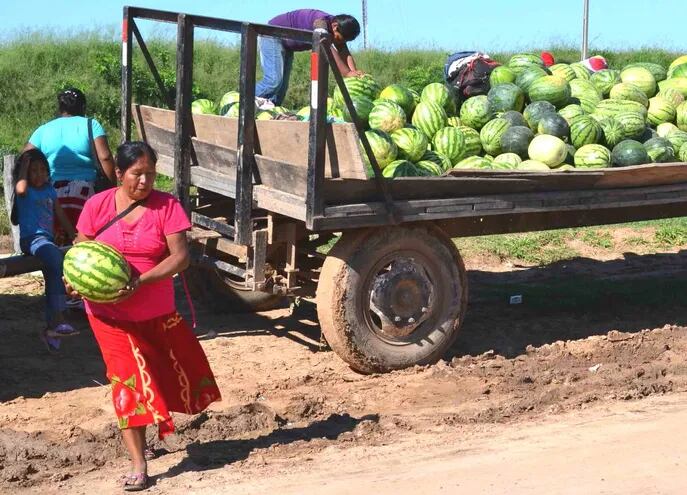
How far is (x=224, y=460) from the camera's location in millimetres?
5473

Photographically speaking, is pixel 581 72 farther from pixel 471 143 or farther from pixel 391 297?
pixel 391 297

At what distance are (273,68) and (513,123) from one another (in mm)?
2114

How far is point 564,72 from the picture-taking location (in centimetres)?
970

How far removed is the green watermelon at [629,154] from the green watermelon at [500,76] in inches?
49.3

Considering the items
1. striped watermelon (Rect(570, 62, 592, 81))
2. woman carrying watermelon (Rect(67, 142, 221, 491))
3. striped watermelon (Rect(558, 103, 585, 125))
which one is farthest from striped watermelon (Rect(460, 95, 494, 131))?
woman carrying watermelon (Rect(67, 142, 221, 491))

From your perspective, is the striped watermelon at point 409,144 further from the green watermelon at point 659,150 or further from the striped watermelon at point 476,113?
the green watermelon at point 659,150

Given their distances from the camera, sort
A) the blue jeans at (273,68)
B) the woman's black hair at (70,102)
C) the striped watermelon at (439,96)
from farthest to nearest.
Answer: the blue jeans at (273,68)
the striped watermelon at (439,96)
the woman's black hair at (70,102)

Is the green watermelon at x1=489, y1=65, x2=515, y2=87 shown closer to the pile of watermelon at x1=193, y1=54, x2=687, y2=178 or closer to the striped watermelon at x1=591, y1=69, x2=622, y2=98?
the pile of watermelon at x1=193, y1=54, x2=687, y2=178

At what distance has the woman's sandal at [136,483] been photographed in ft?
16.5

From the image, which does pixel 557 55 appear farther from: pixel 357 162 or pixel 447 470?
pixel 447 470

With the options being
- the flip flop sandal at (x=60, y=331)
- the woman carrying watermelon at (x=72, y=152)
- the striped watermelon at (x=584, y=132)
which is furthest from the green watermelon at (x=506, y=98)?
the flip flop sandal at (x=60, y=331)

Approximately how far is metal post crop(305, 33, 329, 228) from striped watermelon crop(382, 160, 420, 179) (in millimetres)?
1206

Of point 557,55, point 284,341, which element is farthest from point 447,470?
point 557,55

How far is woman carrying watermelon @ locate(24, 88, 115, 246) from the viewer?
315 inches
